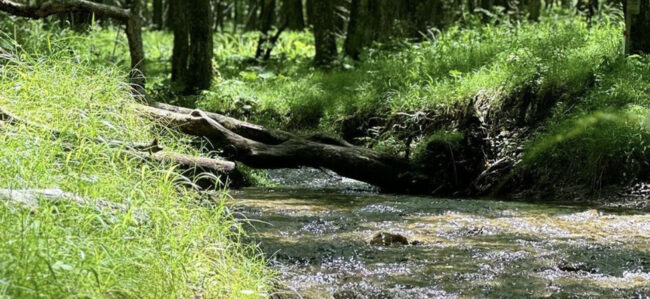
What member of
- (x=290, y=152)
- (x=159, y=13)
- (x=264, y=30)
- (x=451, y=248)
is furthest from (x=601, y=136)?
(x=159, y=13)

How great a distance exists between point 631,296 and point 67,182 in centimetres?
322

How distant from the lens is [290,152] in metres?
8.20

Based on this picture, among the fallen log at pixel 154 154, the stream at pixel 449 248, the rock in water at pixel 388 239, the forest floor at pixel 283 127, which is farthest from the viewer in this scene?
the rock in water at pixel 388 239

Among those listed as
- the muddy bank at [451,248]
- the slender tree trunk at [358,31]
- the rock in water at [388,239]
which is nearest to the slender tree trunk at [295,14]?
the slender tree trunk at [358,31]

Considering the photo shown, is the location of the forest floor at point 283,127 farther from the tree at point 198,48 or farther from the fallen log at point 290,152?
the tree at point 198,48

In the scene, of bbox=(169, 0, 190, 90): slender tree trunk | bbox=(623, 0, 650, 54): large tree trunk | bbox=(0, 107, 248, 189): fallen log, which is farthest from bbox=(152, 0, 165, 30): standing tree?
bbox=(0, 107, 248, 189): fallen log

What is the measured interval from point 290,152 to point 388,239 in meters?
2.66

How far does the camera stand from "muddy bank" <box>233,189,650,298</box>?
4.64 m

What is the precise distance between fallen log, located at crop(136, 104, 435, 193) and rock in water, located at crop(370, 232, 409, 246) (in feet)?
8.43

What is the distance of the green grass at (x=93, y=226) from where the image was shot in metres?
3.27

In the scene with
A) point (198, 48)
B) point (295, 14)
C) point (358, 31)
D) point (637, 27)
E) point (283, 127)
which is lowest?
point (283, 127)

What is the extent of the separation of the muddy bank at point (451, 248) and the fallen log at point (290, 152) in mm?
643

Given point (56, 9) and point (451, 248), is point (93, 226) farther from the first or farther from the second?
point (56, 9)

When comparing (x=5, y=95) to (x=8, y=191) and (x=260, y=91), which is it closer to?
(x=8, y=191)
